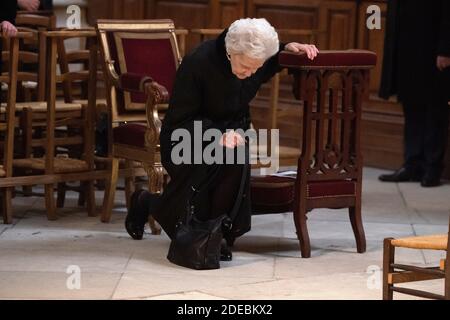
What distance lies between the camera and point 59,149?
27.5ft

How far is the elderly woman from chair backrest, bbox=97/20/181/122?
929 millimetres

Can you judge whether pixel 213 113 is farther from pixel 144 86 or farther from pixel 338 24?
pixel 338 24

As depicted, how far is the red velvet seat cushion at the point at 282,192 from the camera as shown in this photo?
19.3ft

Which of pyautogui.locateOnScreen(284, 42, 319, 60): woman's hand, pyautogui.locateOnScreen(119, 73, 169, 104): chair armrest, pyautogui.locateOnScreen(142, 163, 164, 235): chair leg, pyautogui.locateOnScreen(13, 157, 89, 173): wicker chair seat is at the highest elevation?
pyautogui.locateOnScreen(284, 42, 319, 60): woman's hand

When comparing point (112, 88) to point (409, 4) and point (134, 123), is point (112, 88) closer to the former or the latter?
point (134, 123)

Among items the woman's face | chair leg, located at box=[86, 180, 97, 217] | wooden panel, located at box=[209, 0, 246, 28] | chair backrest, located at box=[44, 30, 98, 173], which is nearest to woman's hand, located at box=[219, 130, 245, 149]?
the woman's face

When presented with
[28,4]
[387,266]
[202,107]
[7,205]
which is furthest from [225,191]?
[28,4]

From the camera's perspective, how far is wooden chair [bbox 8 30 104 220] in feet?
21.7

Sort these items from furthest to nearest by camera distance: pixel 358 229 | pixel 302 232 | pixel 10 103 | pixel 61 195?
pixel 61 195
pixel 10 103
pixel 358 229
pixel 302 232

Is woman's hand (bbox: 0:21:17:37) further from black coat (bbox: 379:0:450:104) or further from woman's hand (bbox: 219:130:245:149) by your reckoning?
black coat (bbox: 379:0:450:104)

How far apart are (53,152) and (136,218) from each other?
825mm

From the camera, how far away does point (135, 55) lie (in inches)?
265

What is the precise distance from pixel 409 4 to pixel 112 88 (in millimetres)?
2504
